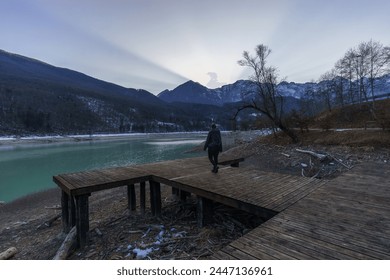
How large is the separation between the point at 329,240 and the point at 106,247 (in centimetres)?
523

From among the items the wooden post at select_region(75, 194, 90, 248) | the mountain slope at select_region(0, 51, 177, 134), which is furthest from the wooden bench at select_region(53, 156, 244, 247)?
the mountain slope at select_region(0, 51, 177, 134)

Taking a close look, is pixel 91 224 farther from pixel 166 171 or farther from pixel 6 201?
pixel 6 201

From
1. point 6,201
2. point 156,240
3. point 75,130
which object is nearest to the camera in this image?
point 156,240

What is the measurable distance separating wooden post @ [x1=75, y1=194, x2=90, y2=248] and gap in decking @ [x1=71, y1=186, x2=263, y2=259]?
0.24m

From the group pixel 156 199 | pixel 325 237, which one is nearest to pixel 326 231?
pixel 325 237

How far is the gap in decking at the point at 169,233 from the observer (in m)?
5.07

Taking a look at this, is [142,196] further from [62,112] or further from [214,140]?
[62,112]

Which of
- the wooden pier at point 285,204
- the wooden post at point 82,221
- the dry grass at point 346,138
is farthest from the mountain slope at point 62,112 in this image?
the dry grass at point 346,138

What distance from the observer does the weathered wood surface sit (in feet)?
9.74

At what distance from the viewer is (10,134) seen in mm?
74750

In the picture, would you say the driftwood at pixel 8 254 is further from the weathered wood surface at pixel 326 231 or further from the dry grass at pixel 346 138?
the dry grass at pixel 346 138

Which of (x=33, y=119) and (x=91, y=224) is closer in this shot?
(x=91, y=224)

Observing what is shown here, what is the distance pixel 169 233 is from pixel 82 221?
99.3 inches

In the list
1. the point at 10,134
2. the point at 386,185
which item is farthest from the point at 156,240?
the point at 10,134
